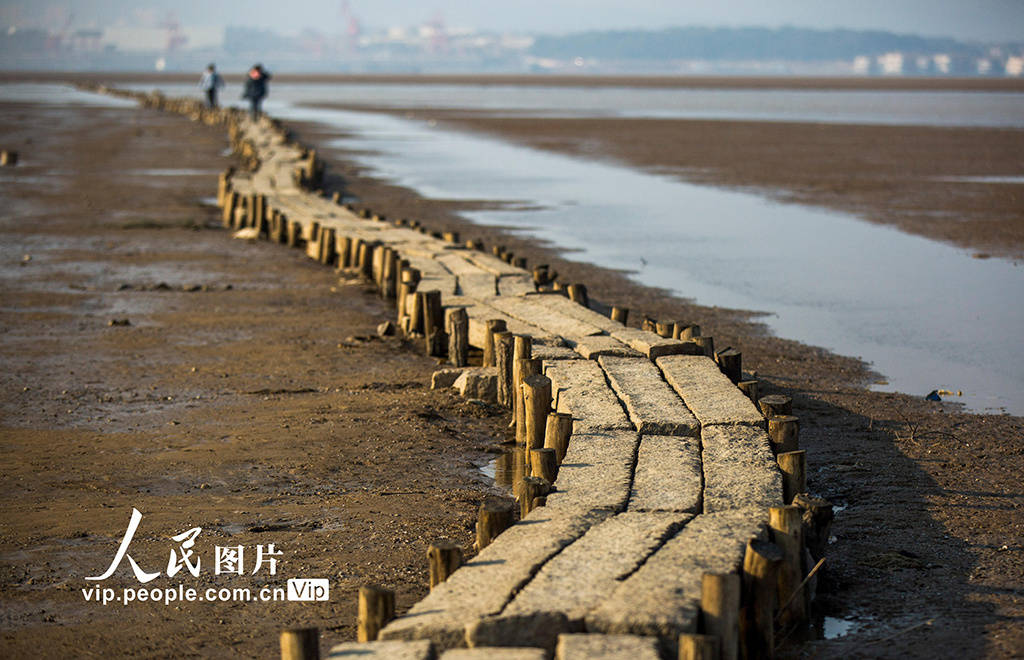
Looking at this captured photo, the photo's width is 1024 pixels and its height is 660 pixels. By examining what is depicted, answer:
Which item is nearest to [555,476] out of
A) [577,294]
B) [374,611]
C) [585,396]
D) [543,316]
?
[585,396]

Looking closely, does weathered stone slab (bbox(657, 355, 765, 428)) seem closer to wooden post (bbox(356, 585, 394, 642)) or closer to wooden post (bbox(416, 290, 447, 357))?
wooden post (bbox(356, 585, 394, 642))

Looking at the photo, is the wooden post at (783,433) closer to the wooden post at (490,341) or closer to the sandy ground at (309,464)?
the sandy ground at (309,464)

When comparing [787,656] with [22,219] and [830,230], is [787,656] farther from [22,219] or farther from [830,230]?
[22,219]

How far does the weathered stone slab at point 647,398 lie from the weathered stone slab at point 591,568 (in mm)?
1304

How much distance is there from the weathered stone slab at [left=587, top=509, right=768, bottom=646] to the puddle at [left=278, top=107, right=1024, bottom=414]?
172 inches

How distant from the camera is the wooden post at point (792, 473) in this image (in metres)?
6.32

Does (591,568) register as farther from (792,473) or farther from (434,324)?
(434,324)

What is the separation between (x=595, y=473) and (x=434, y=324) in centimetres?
489

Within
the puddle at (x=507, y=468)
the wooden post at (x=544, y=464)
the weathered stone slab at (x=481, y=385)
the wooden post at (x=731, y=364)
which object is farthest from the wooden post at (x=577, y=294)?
the wooden post at (x=544, y=464)

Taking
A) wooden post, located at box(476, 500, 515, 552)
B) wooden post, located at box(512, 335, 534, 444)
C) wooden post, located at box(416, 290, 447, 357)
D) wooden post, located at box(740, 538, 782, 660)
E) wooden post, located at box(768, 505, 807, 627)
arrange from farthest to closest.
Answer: wooden post, located at box(416, 290, 447, 357) < wooden post, located at box(512, 335, 534, 444) < wooden post, located at box(476, 500, 515, 552) < wooden post, located at box(768, 505, 807, 627) < wooden post, located at box(740, 538, 782, 660)

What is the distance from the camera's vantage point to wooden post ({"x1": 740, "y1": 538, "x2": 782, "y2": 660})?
5.11 metres

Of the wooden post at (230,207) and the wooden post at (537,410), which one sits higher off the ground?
the wooden post at (537,410)

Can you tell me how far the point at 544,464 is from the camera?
6.45 m

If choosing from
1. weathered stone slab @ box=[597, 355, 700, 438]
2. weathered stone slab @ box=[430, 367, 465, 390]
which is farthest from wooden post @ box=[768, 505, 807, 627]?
weathered stone slab @ box=[430, 367, 465, 390]
